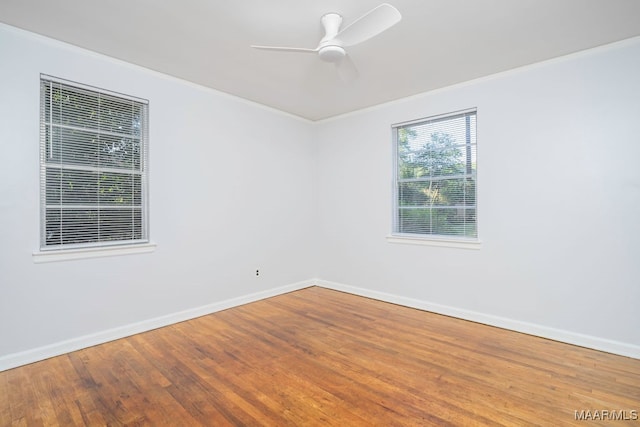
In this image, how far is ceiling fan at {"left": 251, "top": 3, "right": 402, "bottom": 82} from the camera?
6.26 feet

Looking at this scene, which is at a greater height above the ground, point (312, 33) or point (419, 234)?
point (312, 33)

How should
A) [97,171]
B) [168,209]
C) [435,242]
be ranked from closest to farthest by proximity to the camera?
[97,171]
[168,209]
[435,242]

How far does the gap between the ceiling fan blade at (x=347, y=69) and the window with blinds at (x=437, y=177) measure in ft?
4.26

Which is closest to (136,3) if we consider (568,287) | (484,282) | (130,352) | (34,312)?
(34,312)

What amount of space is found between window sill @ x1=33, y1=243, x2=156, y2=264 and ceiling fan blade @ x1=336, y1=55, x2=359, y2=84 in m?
2.53

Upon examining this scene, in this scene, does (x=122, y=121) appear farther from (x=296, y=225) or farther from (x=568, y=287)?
(x=568, y=287)

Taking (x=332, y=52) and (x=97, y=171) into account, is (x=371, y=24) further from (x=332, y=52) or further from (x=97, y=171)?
(x=97, y=171)

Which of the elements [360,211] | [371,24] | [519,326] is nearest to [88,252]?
[371,24]

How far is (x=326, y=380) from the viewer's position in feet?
7.71

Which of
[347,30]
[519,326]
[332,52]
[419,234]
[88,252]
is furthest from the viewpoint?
[419,234]

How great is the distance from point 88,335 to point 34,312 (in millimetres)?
469

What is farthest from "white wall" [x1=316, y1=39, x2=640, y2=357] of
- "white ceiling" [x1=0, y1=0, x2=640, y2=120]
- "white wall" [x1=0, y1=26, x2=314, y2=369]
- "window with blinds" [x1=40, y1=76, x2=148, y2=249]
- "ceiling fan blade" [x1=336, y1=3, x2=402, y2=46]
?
"window with blinds" [x1=40, y1=76, x2=148, y2=249]

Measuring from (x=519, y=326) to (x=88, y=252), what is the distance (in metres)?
4.23

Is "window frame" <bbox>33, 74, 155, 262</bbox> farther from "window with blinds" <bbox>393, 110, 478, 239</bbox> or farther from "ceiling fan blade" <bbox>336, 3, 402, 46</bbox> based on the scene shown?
"window with blinds" <bbox>393, 110, 478, 239</bbox>
